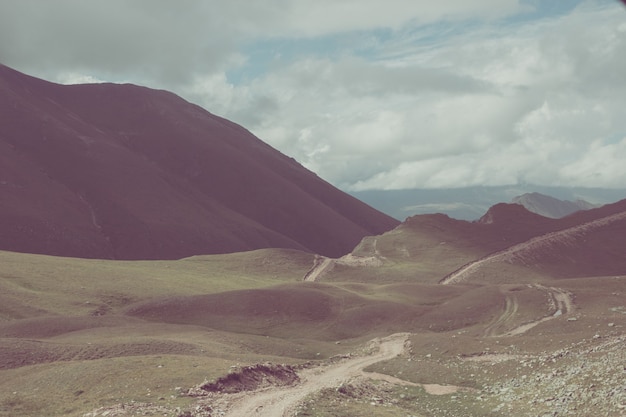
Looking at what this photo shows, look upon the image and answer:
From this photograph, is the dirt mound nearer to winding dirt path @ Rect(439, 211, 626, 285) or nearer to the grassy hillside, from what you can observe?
the grassy hillside

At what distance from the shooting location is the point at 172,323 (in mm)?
82875

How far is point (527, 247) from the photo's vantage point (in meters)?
136

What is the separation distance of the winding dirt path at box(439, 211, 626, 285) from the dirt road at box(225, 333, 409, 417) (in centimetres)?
6088

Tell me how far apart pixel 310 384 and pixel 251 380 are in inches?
223

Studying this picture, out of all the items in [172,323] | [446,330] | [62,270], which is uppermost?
[62,270]

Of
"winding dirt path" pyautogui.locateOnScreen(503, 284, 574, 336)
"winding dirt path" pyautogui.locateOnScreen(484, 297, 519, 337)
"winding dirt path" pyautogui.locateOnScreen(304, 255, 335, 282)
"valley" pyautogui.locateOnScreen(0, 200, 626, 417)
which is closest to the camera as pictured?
"valley" pyautogui.locateOnScreen(0, 200, 626, 417)

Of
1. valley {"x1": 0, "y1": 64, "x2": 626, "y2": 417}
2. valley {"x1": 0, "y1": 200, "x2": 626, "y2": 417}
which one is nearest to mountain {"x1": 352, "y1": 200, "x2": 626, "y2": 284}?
valley {"x1": 0, "y1": 64, "x2": 626, "y2": 417}

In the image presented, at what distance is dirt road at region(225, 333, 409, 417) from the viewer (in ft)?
118

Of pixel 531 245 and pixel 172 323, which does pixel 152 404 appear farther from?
pixel 531 245

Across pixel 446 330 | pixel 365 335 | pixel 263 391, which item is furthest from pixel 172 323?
pixel 263 391

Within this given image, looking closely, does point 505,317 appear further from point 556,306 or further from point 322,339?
point 322,339

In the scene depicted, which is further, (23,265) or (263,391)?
(23,265)

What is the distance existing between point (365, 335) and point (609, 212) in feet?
340

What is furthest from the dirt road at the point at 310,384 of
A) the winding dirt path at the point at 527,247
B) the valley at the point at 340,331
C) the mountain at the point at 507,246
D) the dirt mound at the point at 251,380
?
the mountain at the point at 507,246
